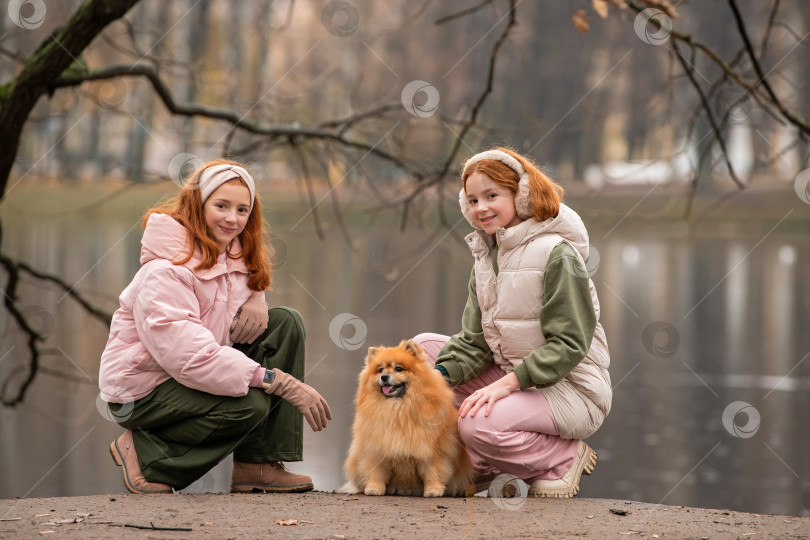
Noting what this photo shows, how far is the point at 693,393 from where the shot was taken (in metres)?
11.5

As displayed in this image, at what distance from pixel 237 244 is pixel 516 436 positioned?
4.57ft

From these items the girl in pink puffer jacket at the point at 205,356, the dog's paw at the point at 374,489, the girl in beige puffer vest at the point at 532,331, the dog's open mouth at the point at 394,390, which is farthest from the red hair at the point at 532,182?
the dog's paw at the point at 374,489

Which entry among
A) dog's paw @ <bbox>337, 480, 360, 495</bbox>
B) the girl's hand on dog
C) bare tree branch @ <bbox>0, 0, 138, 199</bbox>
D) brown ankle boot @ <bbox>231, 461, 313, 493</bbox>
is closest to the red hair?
the girl's hand on dog

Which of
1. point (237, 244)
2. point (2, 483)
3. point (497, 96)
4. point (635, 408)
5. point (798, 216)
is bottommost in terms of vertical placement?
point (2, 483)

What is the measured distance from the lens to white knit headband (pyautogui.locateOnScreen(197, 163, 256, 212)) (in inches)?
150

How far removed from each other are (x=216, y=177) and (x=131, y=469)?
3.98 ft

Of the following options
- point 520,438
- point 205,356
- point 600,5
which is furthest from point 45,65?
point 520,438

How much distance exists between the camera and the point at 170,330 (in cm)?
355

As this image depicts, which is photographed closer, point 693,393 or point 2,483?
point 2,483

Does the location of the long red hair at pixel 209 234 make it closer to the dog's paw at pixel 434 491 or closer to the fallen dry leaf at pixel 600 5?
the dog's paw at pixel 434 491

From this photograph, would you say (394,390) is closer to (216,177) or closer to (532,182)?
(532,182)

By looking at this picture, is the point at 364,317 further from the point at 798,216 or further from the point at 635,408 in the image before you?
the point at 798,216

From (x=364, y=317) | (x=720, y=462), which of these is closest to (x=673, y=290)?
(x=364, y=317)

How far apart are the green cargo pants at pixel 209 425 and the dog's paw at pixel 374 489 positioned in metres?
0.34
